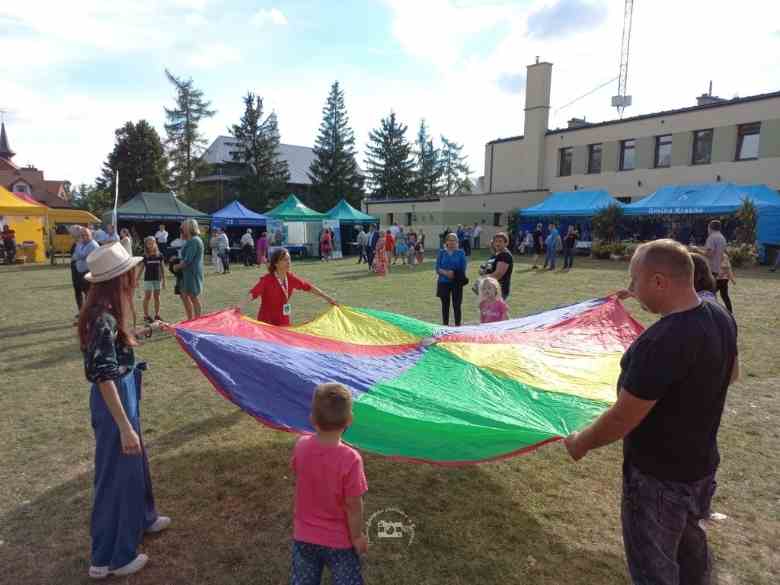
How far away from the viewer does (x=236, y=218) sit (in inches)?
948

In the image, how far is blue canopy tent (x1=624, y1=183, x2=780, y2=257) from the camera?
19.7 metres

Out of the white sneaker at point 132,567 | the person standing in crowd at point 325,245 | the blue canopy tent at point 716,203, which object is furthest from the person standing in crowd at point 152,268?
the blue canopy tent at point 716,203

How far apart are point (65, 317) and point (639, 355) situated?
10.4 meters

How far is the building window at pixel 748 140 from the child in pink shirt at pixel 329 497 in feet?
86.0

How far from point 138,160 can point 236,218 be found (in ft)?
82.3

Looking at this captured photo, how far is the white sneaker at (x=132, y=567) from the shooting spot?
2697mm

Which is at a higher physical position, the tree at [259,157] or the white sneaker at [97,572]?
the tree at [259,157]

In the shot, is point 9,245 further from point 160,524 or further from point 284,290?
point 160,524

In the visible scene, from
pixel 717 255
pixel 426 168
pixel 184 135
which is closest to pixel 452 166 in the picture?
pixel 426 168

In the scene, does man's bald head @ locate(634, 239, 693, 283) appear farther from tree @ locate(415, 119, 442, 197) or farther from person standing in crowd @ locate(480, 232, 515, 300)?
tree @ locate(415, 119, 442, 197)

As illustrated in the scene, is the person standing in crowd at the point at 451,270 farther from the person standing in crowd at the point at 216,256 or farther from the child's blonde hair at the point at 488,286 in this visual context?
the person standing in crowd at the point at 216,256

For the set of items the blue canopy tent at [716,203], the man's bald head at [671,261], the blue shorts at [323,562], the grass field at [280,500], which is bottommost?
the grass field at [280,500]

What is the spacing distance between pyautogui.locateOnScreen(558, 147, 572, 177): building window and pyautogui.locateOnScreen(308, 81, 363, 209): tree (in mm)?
21410

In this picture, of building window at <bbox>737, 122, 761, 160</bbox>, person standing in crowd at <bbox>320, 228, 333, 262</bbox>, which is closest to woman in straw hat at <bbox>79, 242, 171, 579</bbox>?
person standing in crowd at <bbox>320, 228, 333, 262</bbox>
